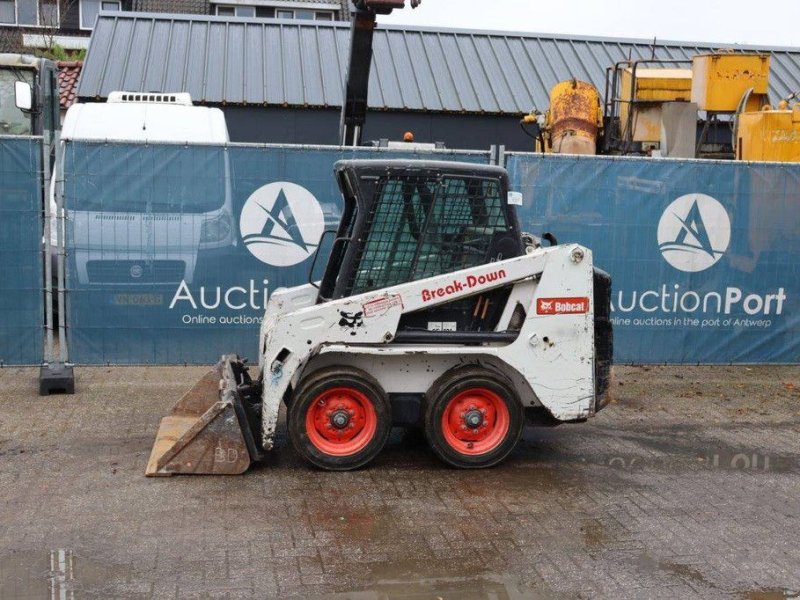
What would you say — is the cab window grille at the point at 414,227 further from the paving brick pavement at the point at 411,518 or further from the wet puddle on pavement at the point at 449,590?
the wet puddle on pavement at the point at 449,590

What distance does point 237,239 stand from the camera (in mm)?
9750

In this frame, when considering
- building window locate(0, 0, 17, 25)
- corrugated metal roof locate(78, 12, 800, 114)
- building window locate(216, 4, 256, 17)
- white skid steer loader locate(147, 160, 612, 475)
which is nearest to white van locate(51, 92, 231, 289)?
white skid steer loader locate(147, 160, 612, 475)

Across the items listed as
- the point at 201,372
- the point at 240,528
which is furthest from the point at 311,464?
the point at 201,372

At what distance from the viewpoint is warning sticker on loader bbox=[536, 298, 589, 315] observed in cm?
706

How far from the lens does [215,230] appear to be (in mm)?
9703

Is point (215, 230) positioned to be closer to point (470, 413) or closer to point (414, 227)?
point (414, 227)

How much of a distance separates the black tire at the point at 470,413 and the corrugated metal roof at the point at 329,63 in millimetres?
12512

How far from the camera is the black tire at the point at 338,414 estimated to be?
6898 mm

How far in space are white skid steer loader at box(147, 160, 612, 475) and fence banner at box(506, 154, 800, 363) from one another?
315 centimetres

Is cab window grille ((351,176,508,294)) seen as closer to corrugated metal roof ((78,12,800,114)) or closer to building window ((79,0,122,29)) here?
corrugated metal roof ((78,12,800,114))

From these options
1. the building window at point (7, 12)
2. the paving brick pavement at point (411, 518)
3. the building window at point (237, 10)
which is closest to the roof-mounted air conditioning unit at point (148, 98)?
the paving brick pavement at point (411, 518)

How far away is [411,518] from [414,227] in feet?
7.08

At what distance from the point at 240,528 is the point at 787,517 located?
350 centimetres

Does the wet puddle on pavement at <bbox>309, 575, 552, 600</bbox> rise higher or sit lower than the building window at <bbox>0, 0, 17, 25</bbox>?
lower
